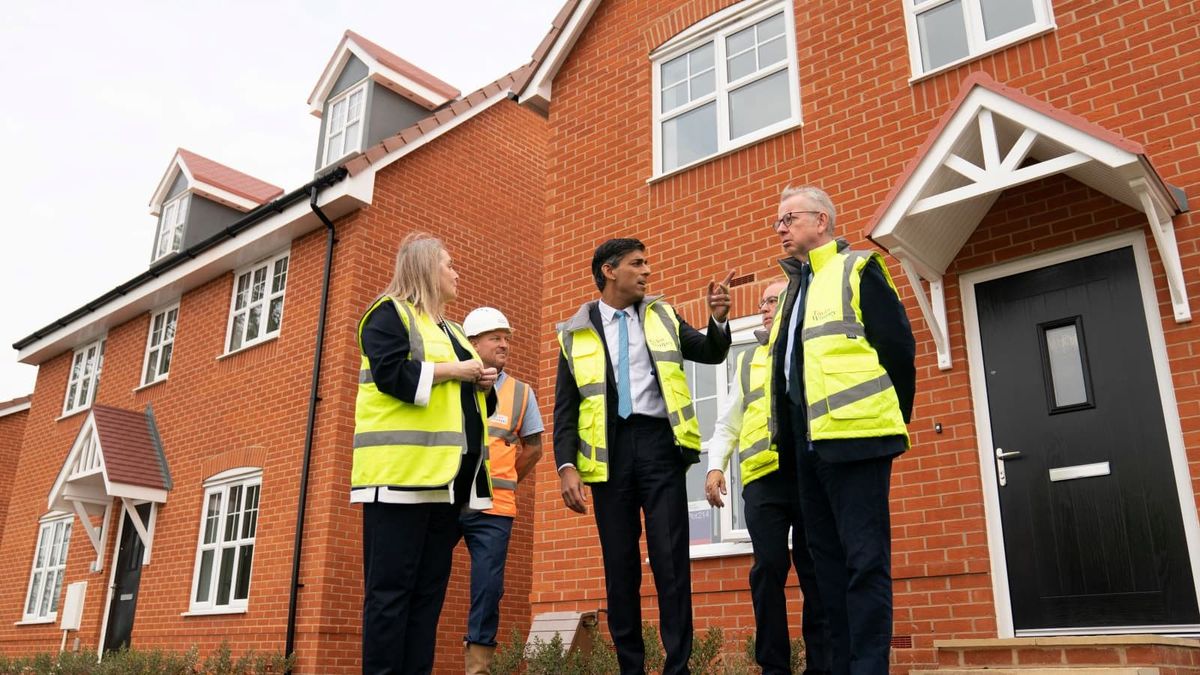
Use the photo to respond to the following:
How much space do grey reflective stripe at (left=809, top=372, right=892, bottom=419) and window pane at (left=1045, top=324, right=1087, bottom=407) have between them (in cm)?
325

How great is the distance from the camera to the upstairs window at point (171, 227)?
670 inches

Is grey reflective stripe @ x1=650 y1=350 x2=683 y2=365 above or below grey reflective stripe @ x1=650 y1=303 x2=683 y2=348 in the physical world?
below

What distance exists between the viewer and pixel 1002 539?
6.40 meters

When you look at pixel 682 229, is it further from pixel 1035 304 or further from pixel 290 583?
pixel 290 583

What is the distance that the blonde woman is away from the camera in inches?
148

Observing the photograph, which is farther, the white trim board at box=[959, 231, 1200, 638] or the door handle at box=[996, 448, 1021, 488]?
the door handle at box=[996, 448, 1021, 488]

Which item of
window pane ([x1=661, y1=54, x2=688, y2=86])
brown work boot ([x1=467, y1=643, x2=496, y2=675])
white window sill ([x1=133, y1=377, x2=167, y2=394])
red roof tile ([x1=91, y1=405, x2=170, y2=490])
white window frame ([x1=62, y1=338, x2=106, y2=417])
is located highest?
window pane ([x1=661, y1=54, x2=688, y2=86])

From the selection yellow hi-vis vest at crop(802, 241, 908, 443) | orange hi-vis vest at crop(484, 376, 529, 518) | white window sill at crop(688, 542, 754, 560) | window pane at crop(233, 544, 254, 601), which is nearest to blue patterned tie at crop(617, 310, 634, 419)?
yellow hi-vis vest at crop(802, 241, 908, 443)

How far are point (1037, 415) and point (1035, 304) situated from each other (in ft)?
2.55

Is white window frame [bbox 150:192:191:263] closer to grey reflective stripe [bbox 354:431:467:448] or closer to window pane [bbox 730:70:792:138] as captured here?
window pane [bbox 730:70:792:138]

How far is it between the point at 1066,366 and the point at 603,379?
3699 millimetres

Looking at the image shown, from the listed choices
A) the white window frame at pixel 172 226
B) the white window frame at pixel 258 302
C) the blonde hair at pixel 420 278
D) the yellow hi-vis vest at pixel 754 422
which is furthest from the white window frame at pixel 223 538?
the blonde hair at pixel 420 278

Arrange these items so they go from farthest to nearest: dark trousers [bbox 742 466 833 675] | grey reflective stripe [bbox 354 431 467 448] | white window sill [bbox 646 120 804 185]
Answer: white window sill [bbox 646 120 804 185] < dark trousers [bbox 742 466 833 675] < grey reflective stripe [bbox 354 431 467 448]

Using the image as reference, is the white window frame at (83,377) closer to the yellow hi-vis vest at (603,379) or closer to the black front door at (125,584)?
the black front door at (125,584)
